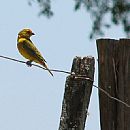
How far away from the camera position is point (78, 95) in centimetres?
176

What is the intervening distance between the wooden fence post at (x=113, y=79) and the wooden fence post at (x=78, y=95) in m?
0.05

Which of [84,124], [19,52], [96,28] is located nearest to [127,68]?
[84,124]

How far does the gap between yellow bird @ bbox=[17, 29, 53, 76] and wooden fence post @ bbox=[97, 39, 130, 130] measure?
124 cm

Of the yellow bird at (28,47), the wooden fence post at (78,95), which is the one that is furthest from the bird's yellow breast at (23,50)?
the wooden fence post at (78,95)

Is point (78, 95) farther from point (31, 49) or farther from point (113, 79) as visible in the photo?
point (31, 49)

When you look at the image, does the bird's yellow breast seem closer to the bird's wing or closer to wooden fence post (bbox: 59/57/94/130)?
the bird's wing

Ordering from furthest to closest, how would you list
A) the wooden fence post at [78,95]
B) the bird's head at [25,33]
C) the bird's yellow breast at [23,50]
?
1. the bird's yellow breast at [23,50]
2. the bird's head at [25,33]
3. the wooden fence post at [78,95]

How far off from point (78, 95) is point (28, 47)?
146 centimetres

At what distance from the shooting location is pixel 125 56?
5.85 feet

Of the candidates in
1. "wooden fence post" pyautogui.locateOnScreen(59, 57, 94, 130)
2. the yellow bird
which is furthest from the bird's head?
"wooden fence post" pyautogui.locateOnScreen(59, 57, 94, 130)

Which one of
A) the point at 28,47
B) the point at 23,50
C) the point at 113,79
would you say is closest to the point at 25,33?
the point at 28,47

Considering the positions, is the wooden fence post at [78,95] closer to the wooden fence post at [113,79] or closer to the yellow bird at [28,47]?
the wooden fence post at [113,79]

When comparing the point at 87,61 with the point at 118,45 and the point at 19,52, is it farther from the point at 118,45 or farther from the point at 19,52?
the point at 19,52

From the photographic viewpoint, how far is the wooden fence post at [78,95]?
1754mm
